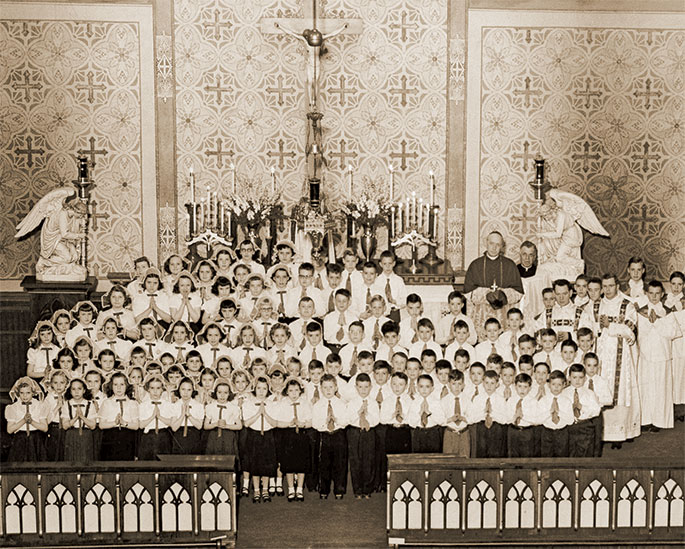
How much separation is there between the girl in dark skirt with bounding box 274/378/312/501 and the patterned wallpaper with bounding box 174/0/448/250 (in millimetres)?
5335

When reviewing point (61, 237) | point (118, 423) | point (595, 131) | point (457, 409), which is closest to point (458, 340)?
point (457, 409)

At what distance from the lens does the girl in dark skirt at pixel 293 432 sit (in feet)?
33.1

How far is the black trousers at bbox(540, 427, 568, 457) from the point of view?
9.95 metres

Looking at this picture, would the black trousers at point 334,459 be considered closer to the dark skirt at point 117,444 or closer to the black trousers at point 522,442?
the black trousers at point 522,442

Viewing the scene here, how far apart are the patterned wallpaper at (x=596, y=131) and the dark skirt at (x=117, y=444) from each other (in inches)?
254

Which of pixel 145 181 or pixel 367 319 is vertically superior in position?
pixel 145 181

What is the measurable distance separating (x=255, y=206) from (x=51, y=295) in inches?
97.7

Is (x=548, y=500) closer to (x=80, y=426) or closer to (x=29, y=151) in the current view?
(x=80, y=426)

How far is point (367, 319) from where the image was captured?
38.5ft

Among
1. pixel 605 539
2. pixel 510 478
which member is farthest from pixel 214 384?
pixel 605 539

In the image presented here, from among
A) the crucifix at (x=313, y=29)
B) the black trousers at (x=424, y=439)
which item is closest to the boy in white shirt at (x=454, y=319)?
the black trousers at (x=424, y=439)

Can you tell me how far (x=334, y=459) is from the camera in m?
10.1

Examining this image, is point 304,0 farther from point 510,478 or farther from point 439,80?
point 510,478

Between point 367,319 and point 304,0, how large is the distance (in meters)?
4.92
